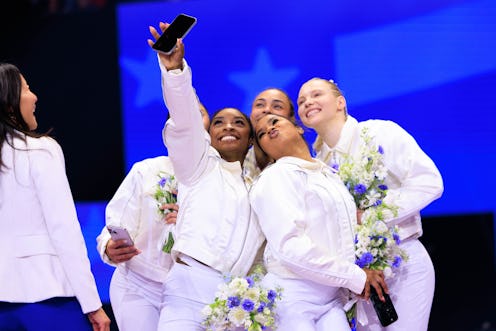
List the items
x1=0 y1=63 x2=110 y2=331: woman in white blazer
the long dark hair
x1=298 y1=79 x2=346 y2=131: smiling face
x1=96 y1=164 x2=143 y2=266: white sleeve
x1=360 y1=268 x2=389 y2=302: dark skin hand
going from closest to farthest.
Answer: x1=0 y1=63 x2=110 y2=331: woman in white blazer
the long dark hair
x1=360 y1=268 x2=389 y2=302: dark skin hand
x1=96 y1=164 x2=143 y2=266: white sleeve
x1=298 y1=79 x2=346 y2=131: smiling face

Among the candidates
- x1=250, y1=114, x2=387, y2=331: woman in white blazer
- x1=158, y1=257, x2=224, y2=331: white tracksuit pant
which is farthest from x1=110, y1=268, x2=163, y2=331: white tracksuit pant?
x1=250, y1=114, x2=387, y2=331: woman in white blazer

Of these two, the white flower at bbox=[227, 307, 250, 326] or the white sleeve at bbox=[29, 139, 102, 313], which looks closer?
the white sleeve at bbox=[29, 139, 102, 313]

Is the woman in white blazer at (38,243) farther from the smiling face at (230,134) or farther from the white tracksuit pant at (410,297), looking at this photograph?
the white tracksuit pant at (410,297)

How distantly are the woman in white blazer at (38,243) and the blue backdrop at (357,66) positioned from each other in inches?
136

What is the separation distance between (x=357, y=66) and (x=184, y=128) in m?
3.28

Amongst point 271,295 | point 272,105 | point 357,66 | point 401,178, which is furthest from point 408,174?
point 357,66

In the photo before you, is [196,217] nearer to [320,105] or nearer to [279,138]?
[279,138]

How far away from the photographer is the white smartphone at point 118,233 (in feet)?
12.4

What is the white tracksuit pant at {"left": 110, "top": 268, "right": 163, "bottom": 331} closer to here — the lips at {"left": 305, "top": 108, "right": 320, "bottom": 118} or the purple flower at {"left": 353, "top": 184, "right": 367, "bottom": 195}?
the purple flower at {"left": 353, "top": 184, "right": 367, "bottom": 195}

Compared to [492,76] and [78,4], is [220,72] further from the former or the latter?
[492,76]

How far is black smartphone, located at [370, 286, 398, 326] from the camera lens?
12.7ft

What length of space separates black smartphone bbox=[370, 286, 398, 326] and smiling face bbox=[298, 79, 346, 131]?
116 centimetres

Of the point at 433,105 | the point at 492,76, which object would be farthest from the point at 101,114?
the point at 492,76

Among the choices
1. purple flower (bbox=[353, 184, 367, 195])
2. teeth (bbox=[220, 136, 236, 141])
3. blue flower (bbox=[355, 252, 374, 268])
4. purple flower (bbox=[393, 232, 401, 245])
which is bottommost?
blue flower (bbox=[355, 252, 374, 268])
